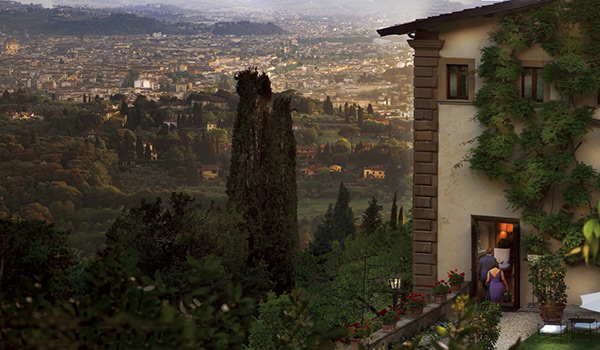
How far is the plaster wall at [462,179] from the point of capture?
18.4m

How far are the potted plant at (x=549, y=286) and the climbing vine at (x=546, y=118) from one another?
176cm

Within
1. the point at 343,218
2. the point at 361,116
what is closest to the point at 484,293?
the point at 343,218

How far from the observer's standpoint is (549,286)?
51.3 ft

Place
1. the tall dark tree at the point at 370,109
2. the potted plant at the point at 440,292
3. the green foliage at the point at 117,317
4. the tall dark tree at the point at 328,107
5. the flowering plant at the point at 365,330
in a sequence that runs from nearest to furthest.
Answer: the green foliage at the point at 117,317
the flowering plant at the point at 365,330
the potted plant at the point at 440,292
the tall dark tree at the point at 370,109
the tall dark tree at the point at 328,107

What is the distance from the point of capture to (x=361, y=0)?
328 ft

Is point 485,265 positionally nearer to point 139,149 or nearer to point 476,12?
point 476,12

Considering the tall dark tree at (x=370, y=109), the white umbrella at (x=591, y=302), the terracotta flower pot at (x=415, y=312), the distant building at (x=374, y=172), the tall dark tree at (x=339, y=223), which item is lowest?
the tall dark tree at (x=339, y=223)

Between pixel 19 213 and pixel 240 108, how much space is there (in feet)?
160

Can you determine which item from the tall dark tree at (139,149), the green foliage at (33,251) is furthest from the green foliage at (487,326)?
the tall dark tree at (139,149)

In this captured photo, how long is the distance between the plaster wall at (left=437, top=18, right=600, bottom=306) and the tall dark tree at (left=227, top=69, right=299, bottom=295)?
10.6 meters

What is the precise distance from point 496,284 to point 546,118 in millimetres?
3357

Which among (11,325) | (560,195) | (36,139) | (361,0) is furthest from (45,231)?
(361,0)

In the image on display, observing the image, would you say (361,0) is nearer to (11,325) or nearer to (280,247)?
(280,247)

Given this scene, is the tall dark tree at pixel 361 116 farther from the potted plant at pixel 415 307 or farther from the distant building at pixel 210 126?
the potted plant at pixel 415 307
